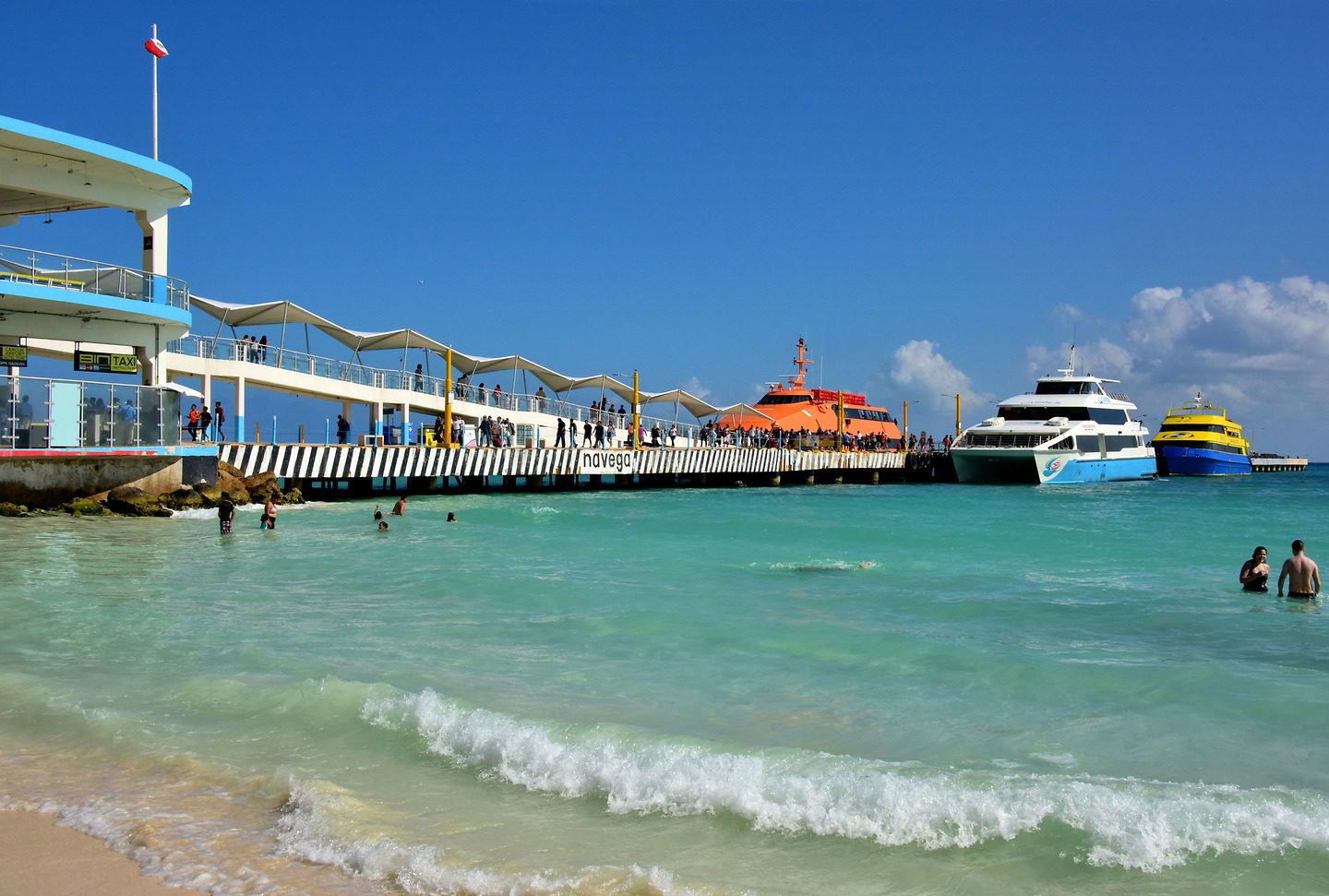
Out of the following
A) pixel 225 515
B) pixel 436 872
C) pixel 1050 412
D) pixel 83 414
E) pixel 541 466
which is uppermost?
pixel 1050 412

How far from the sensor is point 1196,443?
67.0 metres

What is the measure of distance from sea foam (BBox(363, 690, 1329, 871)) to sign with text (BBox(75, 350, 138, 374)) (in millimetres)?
19985

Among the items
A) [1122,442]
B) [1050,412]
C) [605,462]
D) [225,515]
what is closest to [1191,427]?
[1122,442]

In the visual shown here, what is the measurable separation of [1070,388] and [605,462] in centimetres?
2560

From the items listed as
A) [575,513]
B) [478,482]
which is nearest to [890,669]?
[575,513]

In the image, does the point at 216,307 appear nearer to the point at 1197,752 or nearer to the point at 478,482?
the point at 478,482

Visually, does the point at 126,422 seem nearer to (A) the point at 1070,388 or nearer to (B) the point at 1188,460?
(A) the point at 1070,388

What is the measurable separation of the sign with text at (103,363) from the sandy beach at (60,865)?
2029cm

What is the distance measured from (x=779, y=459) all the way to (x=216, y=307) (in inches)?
1062

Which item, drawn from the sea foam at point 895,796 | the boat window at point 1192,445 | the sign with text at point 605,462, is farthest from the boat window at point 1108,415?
the sea foam at point 895,796

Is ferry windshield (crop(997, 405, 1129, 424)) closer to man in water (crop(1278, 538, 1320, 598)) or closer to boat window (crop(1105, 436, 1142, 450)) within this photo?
boat window (crop(1105, 436, 1142, 450))

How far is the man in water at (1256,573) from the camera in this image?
1410cm

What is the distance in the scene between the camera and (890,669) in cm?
924

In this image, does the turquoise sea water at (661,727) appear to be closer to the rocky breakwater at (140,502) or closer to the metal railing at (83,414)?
the metal railing at (83,414)
